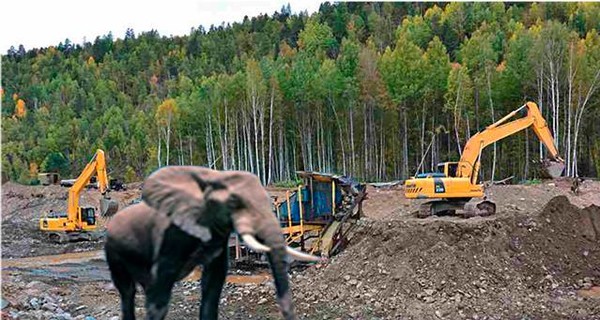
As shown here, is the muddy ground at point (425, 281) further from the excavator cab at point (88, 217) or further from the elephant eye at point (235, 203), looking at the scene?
the excavator cab at point (88, 217)

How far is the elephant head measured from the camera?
5.03 metres

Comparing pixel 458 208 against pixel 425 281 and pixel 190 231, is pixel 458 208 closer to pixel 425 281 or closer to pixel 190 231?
pixel 425 281

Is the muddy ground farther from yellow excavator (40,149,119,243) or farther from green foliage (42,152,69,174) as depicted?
green foliage (42,152,69,174)

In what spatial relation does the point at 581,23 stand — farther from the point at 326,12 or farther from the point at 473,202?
the point at 473,202

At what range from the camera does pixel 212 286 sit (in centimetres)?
591

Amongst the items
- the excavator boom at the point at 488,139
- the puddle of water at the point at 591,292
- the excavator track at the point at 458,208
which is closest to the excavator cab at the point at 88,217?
the excavator track at the point at 458,208

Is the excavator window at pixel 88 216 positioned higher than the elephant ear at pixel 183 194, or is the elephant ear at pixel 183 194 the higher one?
the elephant ear at pixel 183 194

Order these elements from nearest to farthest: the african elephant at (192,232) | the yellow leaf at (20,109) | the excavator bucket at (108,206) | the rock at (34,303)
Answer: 1. the african elephant at (192,232)
2. the rock at (34,303)
3. the excavator bucket at (108,206)
4. the yellow leaf at (20,109)

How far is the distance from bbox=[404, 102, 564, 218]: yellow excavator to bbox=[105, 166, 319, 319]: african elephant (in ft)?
48.3

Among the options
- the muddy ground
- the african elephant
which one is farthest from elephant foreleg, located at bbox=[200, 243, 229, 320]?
the muddy ground

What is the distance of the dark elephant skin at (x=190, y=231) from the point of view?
17.0 feet

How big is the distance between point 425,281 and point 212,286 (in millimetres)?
8880

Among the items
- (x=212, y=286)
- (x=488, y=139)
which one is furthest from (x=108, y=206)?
(x=212, y=286)

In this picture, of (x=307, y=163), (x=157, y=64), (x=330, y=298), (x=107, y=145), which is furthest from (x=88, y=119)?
(x=330, y=298)
